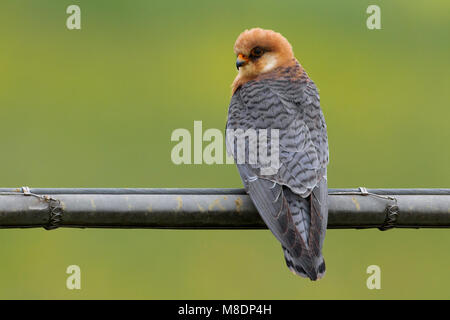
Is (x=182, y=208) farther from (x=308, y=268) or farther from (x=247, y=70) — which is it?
(x=247, y=70)

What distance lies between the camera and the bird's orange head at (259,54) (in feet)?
21.8

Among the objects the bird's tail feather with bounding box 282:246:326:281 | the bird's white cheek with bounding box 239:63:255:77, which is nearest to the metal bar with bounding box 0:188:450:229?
the bird's tail feather with bounding box 282:246:326:281

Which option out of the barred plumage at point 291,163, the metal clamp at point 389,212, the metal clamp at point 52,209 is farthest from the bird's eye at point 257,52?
the metal clamp at point 52,209

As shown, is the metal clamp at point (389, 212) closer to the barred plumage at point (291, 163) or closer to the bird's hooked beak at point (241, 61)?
the barred plumage at point (291, 163)

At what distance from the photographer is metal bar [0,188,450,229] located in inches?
162

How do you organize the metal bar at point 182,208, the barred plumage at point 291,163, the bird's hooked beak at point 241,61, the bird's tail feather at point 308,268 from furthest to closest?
the bird's hooked beak at point 241,61 → the barred plumage at point 291,163 → the bird's tail feather at point 308,268 → the metal bar at point 182,208

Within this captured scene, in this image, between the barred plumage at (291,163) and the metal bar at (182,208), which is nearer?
the metal bar at (182,208)

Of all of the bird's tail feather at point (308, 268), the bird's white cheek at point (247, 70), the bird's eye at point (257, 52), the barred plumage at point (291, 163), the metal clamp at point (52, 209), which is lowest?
the bird's tail feather at point (308, 268)

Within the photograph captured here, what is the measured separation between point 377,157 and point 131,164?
11.6 ft

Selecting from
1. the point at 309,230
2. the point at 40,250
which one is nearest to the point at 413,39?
the point at 40,250

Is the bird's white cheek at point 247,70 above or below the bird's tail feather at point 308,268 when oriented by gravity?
above

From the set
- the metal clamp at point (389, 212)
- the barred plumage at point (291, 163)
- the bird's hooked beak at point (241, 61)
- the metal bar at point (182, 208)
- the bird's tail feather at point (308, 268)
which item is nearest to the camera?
the metal bar at point (182, 208)

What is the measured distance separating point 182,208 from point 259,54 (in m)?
2.68

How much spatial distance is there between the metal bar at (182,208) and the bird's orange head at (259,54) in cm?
214
